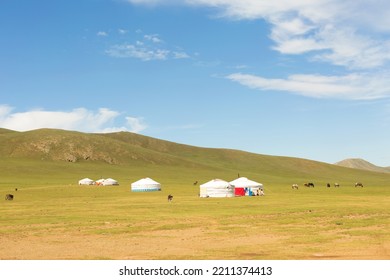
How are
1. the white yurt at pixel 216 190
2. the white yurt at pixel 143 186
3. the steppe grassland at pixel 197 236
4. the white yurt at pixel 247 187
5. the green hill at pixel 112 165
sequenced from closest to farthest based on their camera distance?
the steppe grassland at pixel 197 236
the white yurt at pixel 216 190
the white yurt at pixel 247 187
the white yurt at pixel 143 186
the green hill at pixel 112 165

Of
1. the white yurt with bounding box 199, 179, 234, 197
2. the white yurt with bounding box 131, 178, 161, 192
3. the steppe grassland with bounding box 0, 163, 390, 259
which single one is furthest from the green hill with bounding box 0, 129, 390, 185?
the steppe grassland with bounding box 0, 163, 390, 259

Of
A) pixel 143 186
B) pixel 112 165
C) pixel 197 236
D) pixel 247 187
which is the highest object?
pixel 112 165

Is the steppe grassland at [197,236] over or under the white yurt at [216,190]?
under

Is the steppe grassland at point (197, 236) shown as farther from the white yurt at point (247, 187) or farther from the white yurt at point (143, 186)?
the white yurt at point (143, 186)

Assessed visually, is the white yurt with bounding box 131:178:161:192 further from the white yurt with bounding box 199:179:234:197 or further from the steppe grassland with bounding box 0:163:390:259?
the steppe grassland with bounding box 0:163:390:259

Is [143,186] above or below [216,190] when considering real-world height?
above

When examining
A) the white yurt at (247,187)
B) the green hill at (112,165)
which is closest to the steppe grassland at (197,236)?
the white yurt at (247,187)

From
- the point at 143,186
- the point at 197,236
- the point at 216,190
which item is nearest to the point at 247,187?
the point at 216,190

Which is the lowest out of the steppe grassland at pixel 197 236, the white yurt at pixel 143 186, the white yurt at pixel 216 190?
the steppe grassland at pixel 197 236

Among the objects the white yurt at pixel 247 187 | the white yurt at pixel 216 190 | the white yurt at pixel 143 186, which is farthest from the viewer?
the white yurt at pixel 143 186

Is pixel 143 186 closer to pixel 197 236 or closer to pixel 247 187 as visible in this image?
pixel 247 187

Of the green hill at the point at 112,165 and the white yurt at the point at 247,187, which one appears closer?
the white yurt at the point at 247,187

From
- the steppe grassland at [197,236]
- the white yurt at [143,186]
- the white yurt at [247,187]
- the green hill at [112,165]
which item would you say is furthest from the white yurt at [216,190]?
the green hill at [112,165]
